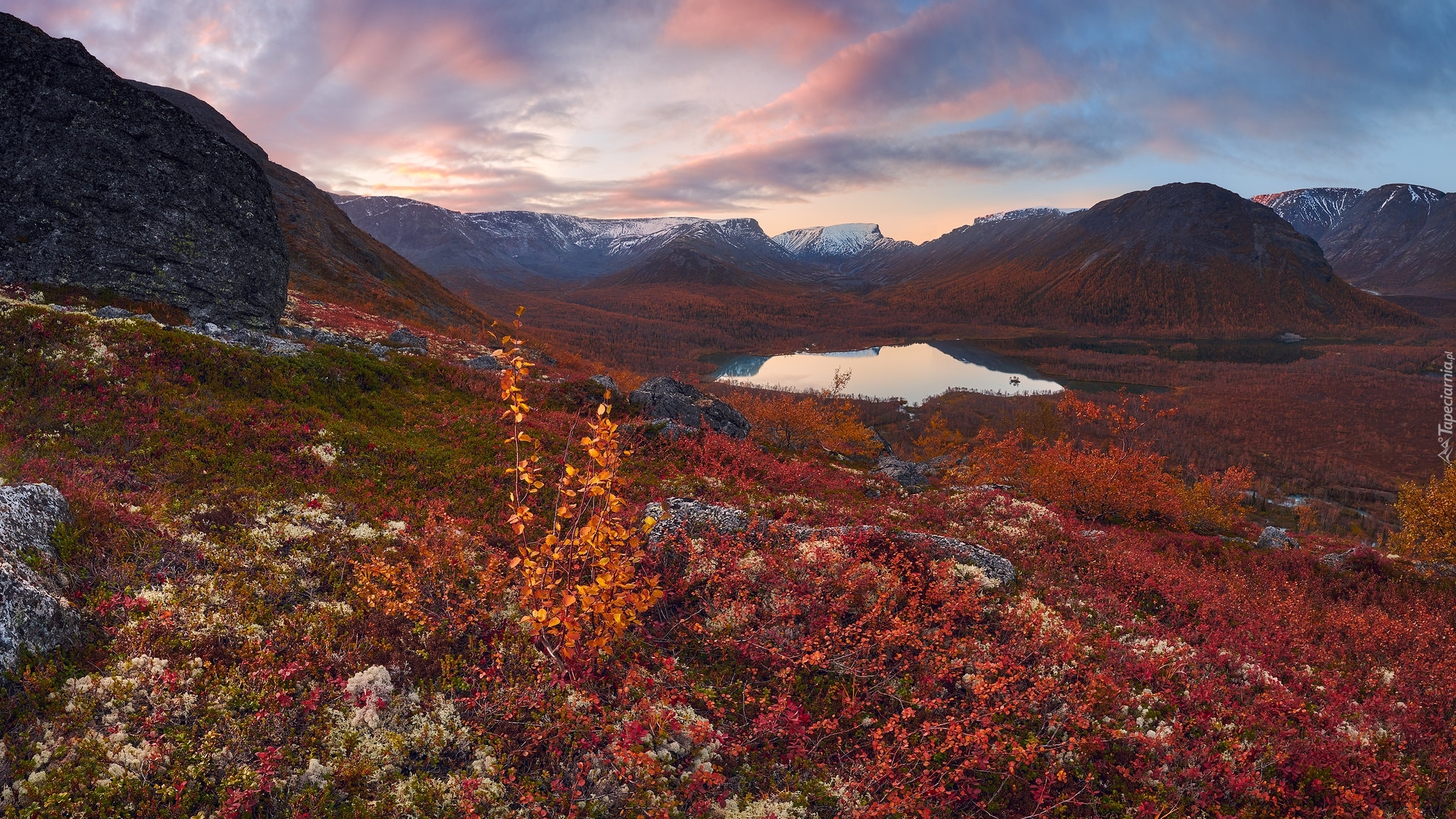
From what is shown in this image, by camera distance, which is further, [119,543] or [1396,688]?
[1396,688]

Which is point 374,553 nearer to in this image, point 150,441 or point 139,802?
point 139,802

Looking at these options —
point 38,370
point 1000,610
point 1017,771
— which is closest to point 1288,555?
point 1000,610

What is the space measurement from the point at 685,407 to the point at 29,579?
2169 cm

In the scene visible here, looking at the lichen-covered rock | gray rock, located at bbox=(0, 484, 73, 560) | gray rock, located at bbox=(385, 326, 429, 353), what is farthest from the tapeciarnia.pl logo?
gray rock, located at bbox=(385, 326, 429, 353)

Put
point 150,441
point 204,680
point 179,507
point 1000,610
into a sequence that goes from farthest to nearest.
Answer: point 150,441, point 1000,610, point 179,507, point 204,680

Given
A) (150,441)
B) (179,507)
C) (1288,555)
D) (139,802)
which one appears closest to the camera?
(139,802)

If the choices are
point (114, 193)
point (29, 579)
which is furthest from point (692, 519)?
point (114, 193)

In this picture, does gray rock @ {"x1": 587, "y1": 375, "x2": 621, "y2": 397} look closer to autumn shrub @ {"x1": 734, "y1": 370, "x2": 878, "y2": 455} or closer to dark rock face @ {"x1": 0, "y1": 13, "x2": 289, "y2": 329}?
autumn shrub @ {"x1": 734, "y1": 370, "x2": 878, "y2": 455}

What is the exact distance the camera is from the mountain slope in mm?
54500

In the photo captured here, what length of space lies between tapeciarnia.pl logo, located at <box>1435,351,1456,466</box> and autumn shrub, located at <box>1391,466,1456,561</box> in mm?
3335

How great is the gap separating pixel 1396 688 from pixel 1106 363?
210m

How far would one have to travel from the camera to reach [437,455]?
15406mm

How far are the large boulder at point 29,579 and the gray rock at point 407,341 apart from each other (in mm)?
24101

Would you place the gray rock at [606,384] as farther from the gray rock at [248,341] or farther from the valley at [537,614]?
the gray rock at [248,341]
